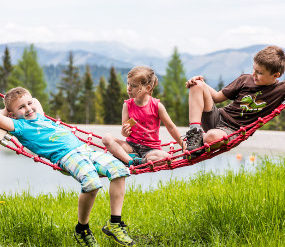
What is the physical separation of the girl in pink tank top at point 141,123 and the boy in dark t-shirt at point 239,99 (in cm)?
20

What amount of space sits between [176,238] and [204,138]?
2.24 ft

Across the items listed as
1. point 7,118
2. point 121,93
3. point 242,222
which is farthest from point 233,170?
point 121,93

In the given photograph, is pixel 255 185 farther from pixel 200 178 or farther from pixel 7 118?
pixel 7 118

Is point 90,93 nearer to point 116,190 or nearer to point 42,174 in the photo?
point 42,174

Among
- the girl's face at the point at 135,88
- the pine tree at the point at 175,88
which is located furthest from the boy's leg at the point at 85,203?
the pine tree at the point at 175,88

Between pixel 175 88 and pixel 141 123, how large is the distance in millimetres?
30447

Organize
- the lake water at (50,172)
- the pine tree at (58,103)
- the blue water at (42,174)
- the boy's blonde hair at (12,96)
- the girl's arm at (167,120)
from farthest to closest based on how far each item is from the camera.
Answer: the pine tree at (58,103), the blue water at (42,174), the lake water at (50,172), the girl's arm at (167,120), the boy's blonde hair at (12,96)

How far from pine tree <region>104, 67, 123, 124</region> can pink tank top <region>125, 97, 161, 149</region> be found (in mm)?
28404

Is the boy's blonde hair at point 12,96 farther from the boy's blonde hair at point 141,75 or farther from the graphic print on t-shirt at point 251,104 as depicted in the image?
the graphic print on t-shirt at point 251,104

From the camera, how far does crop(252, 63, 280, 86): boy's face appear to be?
2.87 meters

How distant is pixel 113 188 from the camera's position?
8.21 ft

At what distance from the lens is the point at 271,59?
9.23 ft

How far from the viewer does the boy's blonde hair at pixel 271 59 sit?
282 cm

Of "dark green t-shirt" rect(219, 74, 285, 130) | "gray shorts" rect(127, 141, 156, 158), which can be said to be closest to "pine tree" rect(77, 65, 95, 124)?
"gray shorts" rect(127, 141, 156, 158)
